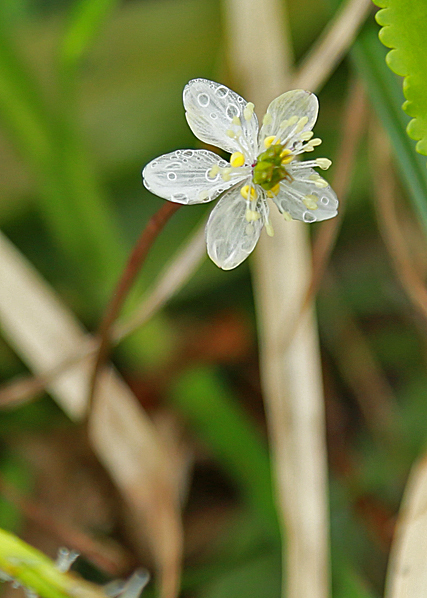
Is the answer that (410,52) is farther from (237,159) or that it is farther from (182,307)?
(182,307)

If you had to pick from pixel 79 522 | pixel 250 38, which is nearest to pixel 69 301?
pixel 79 522

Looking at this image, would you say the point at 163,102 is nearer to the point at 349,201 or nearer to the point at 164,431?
the point at 349,201

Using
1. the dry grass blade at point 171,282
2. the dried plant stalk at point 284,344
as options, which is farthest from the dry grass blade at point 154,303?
the dried plant stalk at point 284,344

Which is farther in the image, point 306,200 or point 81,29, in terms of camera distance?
point 81,29

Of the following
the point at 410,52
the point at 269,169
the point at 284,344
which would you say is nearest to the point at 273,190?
the point at 269,169

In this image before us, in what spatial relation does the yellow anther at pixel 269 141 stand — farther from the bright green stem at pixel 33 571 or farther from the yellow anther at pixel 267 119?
the bright green stem at pixel 33 571

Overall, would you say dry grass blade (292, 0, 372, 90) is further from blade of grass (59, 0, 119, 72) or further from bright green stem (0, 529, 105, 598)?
bright green stem (0, 529, 105, 598)

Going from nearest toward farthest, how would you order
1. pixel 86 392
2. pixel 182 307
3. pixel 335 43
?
pixel 335 43 < pixel 86 392 < pixel 182 307
